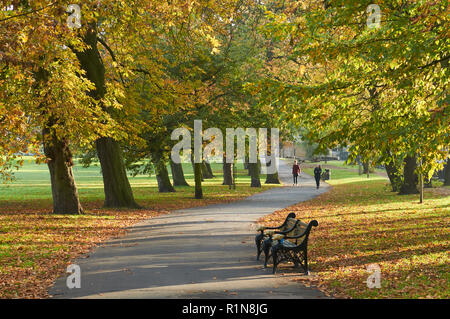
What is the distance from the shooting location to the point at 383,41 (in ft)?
38.9

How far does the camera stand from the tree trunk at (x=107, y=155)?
2214 cm

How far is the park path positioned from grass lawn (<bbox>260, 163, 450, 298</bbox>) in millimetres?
854

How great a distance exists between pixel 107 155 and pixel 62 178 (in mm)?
3082

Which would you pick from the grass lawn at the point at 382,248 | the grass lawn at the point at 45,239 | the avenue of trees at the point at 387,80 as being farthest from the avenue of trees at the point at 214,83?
the grass lawn at the point at 382,248

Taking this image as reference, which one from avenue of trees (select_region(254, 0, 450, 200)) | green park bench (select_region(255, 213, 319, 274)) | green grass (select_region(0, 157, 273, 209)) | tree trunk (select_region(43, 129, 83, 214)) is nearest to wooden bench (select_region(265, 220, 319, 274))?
green park bench (select_region(255, 213, 319, 274))

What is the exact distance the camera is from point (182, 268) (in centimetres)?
1018

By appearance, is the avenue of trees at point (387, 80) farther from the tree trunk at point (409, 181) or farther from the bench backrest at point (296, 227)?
the tree trunk at point (409, 181)

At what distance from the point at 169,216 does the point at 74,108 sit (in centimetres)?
574

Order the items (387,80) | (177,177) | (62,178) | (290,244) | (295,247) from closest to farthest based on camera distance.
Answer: (295,247) → (290,244) → (387,80) → (62,178) → (177,177)

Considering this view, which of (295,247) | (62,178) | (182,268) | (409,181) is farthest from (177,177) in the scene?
(295,247)

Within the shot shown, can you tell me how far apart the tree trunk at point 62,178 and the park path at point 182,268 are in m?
4.38

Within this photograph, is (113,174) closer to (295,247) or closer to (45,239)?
(45,239)
